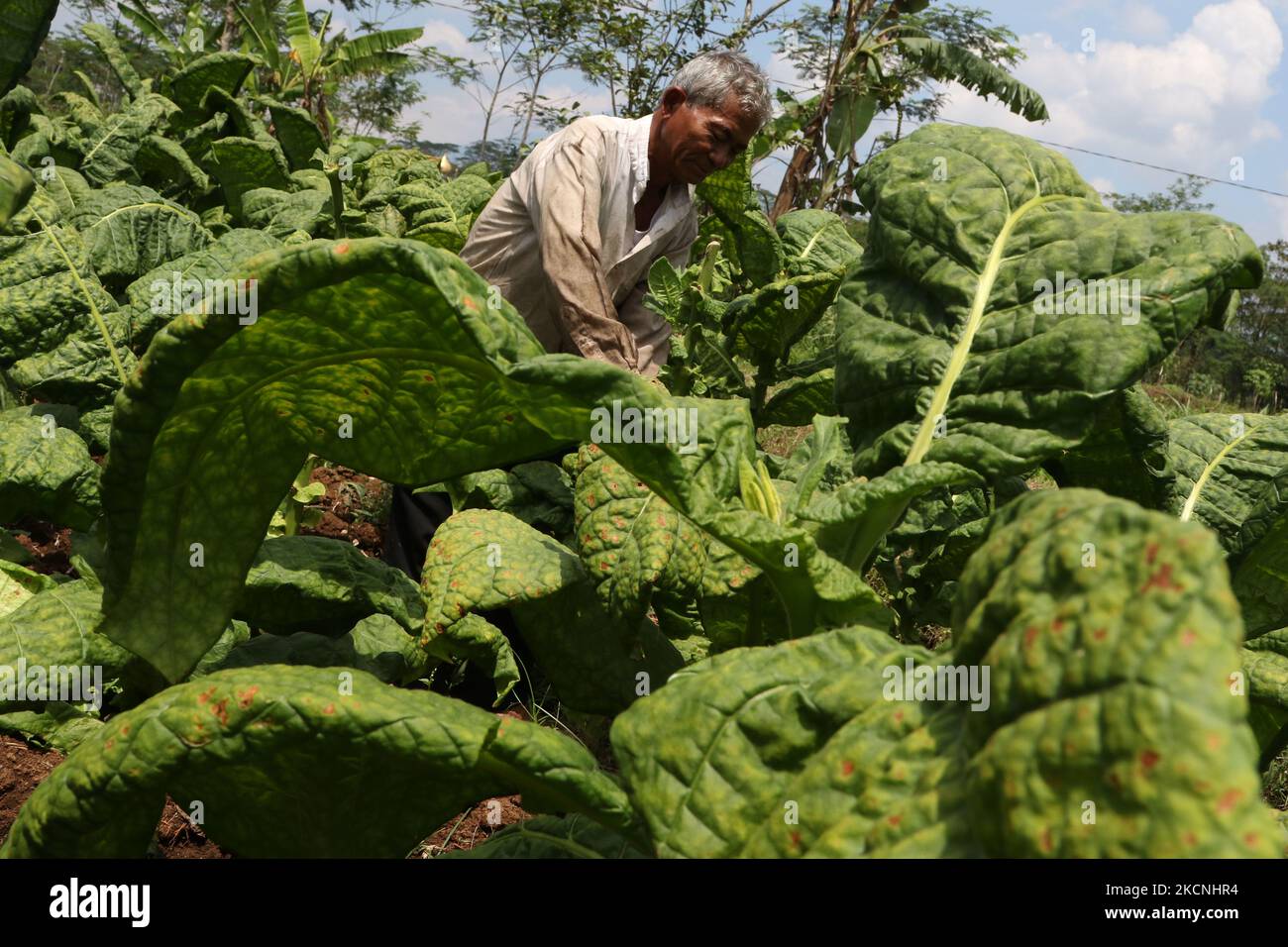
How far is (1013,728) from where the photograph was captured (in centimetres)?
79

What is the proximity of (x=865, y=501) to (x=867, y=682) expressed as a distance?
0.37m

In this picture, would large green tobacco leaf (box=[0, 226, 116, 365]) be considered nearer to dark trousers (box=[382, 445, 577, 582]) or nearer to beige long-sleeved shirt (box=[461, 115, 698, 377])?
dark trousers (box=[382, 445, 577, 582])

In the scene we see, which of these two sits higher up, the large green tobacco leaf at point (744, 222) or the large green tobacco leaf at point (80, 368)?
the large green tobacco leaf at point (744, 222)

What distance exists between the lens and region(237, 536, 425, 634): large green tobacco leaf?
192 centimetres

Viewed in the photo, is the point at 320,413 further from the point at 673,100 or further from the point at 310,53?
the point at 310,53

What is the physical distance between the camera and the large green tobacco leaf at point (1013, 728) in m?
0.66

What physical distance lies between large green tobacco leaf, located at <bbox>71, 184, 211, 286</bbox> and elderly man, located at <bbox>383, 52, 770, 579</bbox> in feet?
2.96

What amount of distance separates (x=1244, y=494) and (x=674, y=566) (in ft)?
3.65

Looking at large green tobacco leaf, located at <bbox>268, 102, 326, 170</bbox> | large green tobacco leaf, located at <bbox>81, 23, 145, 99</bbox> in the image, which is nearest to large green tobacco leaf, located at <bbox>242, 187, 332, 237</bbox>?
large green tobacco leaf, located at <bbox>268, 102, 326, 170</bbox>

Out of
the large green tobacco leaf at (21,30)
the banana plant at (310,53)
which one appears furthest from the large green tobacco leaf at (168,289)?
the banana plant at (310,53)

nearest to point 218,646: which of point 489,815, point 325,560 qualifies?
point 325,560

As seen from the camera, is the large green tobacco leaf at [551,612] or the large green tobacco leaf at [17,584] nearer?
the large green tobacco leaf at [551,612]

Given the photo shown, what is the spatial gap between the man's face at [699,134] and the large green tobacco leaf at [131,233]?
1458 millimetres

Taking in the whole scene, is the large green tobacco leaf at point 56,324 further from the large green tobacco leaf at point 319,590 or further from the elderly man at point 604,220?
the elderly man at point 604,220
